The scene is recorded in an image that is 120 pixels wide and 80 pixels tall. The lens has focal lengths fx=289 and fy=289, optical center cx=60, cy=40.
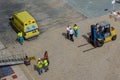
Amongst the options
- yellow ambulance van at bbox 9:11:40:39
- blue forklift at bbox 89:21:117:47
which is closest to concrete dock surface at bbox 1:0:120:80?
blue forklift at bbox 89:21:117:47

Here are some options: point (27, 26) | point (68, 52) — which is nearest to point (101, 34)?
point (68, 52)

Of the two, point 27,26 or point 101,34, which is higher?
point 27,26

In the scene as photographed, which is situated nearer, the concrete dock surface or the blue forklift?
the concrete dock surface

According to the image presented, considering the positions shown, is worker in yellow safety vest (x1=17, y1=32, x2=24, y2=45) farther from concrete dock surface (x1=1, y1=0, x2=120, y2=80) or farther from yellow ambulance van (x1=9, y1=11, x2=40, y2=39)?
yellow ambulance van (x1=9, y1=11, x2=40, y2=39)

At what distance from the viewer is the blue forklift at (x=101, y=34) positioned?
30.5m

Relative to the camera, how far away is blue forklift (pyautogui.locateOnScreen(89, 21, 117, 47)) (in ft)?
100.0

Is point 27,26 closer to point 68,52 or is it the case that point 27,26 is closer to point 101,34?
point 68,52

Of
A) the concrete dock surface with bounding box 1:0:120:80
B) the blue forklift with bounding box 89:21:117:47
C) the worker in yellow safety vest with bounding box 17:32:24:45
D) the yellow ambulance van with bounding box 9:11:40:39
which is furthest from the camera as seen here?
the yellow ambulance van with bounding box 9:11:40:39

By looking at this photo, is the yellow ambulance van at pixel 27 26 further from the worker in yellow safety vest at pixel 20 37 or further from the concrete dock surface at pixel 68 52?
the concrete dock surface at pixel 68 52

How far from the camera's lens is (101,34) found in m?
30.8

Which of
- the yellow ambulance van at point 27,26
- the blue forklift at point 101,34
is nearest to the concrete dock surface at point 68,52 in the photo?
the blue forklift at point 101,34

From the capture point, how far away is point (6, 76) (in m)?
27.3

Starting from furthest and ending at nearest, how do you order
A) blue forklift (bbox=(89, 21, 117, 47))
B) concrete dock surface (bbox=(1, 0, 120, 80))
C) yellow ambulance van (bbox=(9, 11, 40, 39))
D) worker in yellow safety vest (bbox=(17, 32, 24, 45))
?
yellow ambulance van (bbox=(9, 11, 40, 39)) → worker in yellow safety vest (bbox=(17, 32, 24, 45)) → blue forklift (bbox=(89, 21, 117, 47)) → concrete dock surface (bbox=(1, 0, 120, 80))

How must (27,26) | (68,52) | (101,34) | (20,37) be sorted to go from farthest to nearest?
(27,26) → (20,37) → (101,34) → (68,52)
